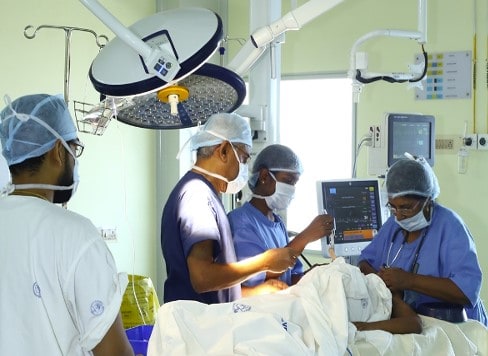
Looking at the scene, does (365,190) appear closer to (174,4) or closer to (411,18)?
(411,18)

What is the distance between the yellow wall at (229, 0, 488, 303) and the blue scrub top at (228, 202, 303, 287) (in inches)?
68.2

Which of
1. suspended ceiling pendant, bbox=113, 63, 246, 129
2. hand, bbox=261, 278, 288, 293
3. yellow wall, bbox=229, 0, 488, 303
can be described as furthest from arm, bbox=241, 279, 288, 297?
yellow wall, bbox=229, 0, 488, 303

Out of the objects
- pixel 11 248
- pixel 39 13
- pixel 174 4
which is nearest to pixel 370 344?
pixel 11 248

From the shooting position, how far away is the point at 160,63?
3.93 ft

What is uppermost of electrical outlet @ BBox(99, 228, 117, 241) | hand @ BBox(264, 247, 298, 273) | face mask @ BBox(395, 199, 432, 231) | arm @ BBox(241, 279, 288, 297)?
face mask @ BBox(395, 199, 432, 231)

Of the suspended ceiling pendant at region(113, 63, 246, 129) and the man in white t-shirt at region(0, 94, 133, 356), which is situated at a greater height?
the suspended ceiling pendant at region(113, 63, 246, 129)

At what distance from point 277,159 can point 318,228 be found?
0.97 ft

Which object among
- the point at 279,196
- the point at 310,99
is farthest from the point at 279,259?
the point at 310,99

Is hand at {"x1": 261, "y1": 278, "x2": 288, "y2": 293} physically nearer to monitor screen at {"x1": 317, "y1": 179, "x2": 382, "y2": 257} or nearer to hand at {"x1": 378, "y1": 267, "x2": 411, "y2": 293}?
hand at {"x1": 378, "y1": 267, "x2": 411, "y2": 293}

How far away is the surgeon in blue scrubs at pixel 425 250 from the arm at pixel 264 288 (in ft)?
1.11

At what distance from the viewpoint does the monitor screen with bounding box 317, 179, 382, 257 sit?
8.66 feet

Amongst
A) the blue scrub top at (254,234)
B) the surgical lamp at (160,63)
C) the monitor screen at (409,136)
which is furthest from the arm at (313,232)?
the monitor screen at (409,136)

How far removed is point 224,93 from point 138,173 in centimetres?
264

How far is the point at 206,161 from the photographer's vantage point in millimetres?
1867
